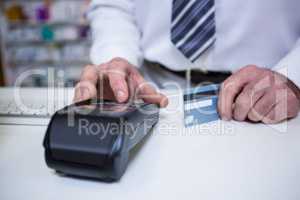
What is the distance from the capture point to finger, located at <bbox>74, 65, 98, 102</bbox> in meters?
0.46

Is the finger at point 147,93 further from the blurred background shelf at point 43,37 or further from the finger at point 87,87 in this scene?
the blurred background shelf at point 43,37

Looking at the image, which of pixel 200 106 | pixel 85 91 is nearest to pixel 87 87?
pixel 85 91

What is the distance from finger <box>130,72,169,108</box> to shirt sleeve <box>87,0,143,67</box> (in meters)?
0.19

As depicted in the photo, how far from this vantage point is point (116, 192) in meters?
0.29

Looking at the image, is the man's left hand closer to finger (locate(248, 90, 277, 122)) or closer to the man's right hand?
finger (locate(248, 90, 277, 122))

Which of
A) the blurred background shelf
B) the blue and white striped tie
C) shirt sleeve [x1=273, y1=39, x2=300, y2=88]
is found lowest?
the blurred background shelf

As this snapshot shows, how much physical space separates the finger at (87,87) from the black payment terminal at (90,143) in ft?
0.42

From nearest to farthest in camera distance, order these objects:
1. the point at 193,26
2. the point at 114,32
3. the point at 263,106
→ 1. the point at 263,106
2. the point at 193,26
3. the point at 114,32

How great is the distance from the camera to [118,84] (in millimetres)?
460

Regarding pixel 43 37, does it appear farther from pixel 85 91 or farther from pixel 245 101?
pixel 245 101

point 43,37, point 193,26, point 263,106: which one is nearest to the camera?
point 263,106

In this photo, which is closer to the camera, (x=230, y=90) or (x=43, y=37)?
(x=230, y=90)

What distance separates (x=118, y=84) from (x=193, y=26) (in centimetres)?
26

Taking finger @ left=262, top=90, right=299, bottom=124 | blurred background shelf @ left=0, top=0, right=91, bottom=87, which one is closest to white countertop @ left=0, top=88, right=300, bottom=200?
finger @ left=262, top=90, right=299, bottom=124
